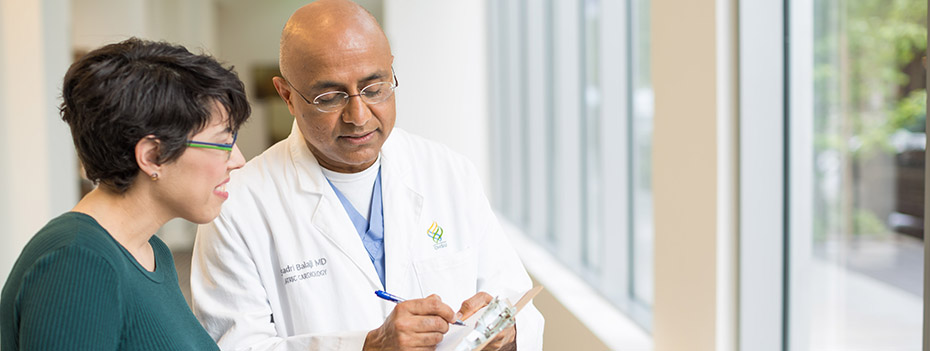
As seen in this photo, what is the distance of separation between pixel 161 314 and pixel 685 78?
5.31ft

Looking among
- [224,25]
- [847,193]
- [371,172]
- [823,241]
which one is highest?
[224,25]

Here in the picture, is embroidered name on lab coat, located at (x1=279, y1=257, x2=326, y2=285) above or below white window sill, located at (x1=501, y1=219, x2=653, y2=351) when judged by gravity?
above

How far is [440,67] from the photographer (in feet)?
20.2

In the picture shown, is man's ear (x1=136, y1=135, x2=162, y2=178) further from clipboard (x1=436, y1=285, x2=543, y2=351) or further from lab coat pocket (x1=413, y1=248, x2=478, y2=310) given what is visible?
lab coat pocket (x1=413, y1=248, x2=478, y2=310)

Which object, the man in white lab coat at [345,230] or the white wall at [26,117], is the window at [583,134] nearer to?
the man in white lab coat at [345,230]

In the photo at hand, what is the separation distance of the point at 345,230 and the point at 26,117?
12.9ft

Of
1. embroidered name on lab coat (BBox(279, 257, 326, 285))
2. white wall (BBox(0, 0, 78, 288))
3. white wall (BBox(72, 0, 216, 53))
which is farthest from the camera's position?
white wall (BBox(72, 0, 216, 53))

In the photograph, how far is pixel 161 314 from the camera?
1.20 meters

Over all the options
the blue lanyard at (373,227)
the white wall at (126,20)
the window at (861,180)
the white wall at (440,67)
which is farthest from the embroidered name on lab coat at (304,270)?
the white wall at (126,20)

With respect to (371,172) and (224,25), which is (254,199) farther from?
(224,25)

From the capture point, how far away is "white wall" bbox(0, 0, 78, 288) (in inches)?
187

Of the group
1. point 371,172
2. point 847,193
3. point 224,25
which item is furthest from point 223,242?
point 224,25

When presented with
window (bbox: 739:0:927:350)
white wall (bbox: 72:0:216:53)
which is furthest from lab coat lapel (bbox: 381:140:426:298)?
white wall (bbox: 72:0:216:53)

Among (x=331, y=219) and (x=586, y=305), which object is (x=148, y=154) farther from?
(x=586, y=305)
